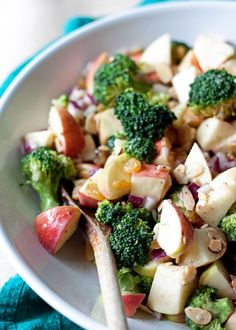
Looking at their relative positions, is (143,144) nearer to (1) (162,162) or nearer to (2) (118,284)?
(1) (162,162)

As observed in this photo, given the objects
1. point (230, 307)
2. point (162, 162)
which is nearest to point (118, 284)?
point (230, 307)

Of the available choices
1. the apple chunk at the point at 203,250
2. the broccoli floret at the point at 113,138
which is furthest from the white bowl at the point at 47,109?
the broccoli floret at the point at 113,138

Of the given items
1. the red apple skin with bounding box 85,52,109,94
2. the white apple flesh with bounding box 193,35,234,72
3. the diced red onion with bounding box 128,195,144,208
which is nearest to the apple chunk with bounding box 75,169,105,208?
the diced red onion with bounding box 128,195,144,208

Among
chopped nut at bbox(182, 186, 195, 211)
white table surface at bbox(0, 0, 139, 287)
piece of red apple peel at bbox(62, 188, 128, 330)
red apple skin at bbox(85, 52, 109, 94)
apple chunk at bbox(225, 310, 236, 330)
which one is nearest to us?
piece of red apple peel at bbox(62, 188, 128, 330)

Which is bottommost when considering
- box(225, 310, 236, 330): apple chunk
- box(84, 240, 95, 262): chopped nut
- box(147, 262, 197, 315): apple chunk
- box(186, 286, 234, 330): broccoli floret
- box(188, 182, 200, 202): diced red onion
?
box(225, 310, 236, 330): apple chunk

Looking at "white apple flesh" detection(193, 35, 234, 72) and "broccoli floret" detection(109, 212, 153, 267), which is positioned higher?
"white apple flesh" detection(193, 35, 234, 72)

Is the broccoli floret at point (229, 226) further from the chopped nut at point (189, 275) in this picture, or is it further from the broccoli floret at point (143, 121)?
the broccoli floret at point (143, 121)

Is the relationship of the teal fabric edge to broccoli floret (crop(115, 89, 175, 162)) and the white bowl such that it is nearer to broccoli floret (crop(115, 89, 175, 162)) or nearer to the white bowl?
the white bowl
